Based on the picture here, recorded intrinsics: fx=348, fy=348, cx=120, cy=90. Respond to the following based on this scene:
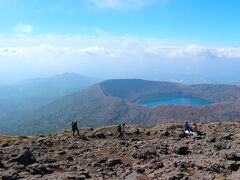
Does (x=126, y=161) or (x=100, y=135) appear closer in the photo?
(x=126, y=161)

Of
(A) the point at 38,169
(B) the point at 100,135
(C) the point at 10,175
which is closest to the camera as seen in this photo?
(C) the point at 10,175

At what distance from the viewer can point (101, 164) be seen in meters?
28.5

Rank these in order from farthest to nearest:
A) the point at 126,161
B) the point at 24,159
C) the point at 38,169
Answer: the point at 126,161, the point at 24,159, the point at 38,169

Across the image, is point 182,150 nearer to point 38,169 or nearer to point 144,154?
point 144,154

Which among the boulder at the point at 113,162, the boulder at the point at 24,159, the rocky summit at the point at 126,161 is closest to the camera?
the rocky summit at the point at 126,161

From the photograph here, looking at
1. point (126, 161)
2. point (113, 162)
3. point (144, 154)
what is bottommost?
point (126, 161)

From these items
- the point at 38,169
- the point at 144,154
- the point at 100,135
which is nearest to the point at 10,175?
the point at 38,169

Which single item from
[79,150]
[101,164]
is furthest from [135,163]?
[79,150]

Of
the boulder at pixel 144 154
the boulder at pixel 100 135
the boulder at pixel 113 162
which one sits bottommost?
the boulder at pixel 100 135

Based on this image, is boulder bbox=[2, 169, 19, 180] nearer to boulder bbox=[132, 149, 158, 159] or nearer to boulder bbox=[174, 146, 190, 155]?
boulder bbox=[132, 149, 158, 159]

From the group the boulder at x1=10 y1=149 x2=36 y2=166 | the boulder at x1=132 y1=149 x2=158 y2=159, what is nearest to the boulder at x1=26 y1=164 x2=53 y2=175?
the boulder at x1=10 y1=149 x2=36 y2=166

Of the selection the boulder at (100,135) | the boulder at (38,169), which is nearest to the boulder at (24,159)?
the boulder at (38,169)

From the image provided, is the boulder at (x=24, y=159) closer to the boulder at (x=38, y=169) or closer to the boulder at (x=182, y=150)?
the boulder at (x=38, y=169)

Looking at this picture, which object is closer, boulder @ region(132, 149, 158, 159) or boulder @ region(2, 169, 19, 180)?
boulder @ region(2, 169, 19, 180)
